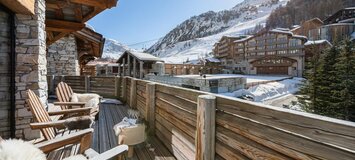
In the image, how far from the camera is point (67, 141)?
2.18 metres

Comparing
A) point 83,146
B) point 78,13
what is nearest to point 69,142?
point 83,146

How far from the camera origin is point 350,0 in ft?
152

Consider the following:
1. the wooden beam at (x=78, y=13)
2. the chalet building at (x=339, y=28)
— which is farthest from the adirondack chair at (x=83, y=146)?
the chalet building at (x=339, y=28)

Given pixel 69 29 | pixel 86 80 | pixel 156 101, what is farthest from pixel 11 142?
pixel 86 80

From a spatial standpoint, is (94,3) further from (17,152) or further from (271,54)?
(271,54)

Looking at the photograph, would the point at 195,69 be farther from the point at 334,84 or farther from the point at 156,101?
the point at 156,101

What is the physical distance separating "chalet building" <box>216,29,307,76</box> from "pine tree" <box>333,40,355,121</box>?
1551 cm

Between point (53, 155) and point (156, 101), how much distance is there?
1.91 m

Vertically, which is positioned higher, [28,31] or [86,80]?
[28,31]

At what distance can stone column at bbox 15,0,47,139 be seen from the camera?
3.83 metres

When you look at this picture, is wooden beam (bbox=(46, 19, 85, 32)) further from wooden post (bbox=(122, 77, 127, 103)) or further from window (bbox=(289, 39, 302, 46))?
window (bbox=(289, 39, 302, 46))

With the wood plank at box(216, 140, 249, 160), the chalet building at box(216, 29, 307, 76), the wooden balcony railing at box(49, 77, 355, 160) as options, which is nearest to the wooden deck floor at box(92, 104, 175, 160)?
the wooden balcony railing at box(49, 77, 355, 160)

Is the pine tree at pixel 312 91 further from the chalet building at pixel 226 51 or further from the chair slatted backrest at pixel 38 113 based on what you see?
the chalet building at pixel 226 51

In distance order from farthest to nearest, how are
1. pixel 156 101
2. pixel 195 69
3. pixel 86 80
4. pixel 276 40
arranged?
pixel 276 40 → pixel 195 69 → pixel 86 80 → pixel 156 101
